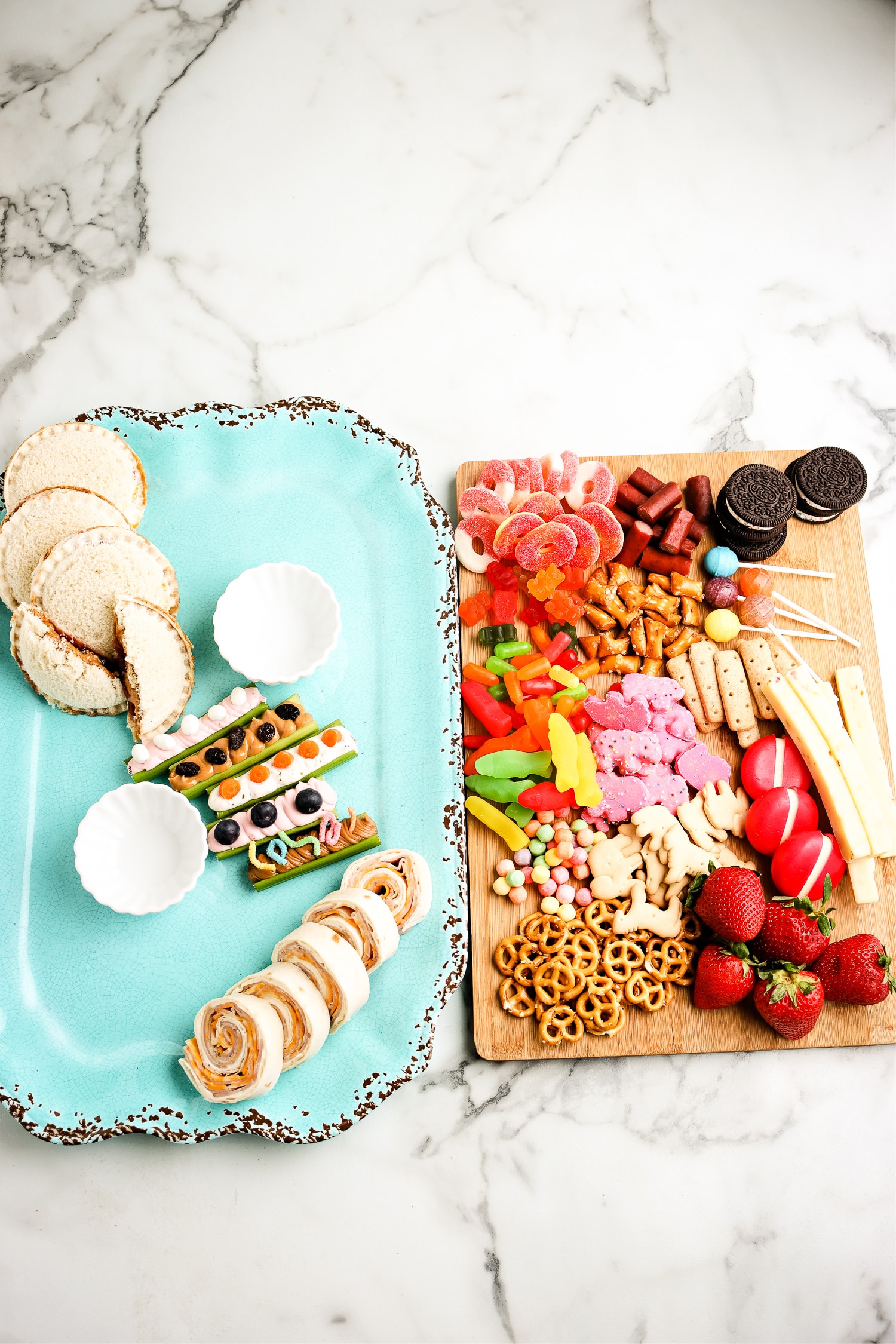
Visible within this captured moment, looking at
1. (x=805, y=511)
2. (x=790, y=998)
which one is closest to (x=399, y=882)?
(x=790, y=998)

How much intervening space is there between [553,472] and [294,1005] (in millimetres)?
1770

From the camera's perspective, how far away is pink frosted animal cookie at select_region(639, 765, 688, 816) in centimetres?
272

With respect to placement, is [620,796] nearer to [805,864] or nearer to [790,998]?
[805,864]

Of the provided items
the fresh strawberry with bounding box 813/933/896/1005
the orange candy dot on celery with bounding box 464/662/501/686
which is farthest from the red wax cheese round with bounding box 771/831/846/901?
the orange candy dot on celery with bounding box 464/662/501/686

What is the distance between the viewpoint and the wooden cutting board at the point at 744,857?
8.62 ft

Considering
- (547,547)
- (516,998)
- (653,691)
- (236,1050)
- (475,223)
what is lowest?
(236,1050)

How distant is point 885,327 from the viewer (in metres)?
3.28

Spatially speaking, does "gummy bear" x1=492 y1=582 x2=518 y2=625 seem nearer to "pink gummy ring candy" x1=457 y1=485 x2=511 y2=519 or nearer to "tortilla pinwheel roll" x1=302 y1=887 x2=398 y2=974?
"pink gummy ring candy" x1=457 y1=485 x2=511 y2=519

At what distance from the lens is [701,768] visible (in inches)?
108

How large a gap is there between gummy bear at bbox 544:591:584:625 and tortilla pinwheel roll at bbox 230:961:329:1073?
1.31 m

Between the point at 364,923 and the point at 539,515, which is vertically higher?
the point at 539,515

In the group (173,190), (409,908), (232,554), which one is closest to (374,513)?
(232,554)

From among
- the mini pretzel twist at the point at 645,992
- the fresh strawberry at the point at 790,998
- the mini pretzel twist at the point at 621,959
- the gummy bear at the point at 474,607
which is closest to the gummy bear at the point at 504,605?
the gummy bear at the point at 474,607

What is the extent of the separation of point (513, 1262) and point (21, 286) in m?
3.67
